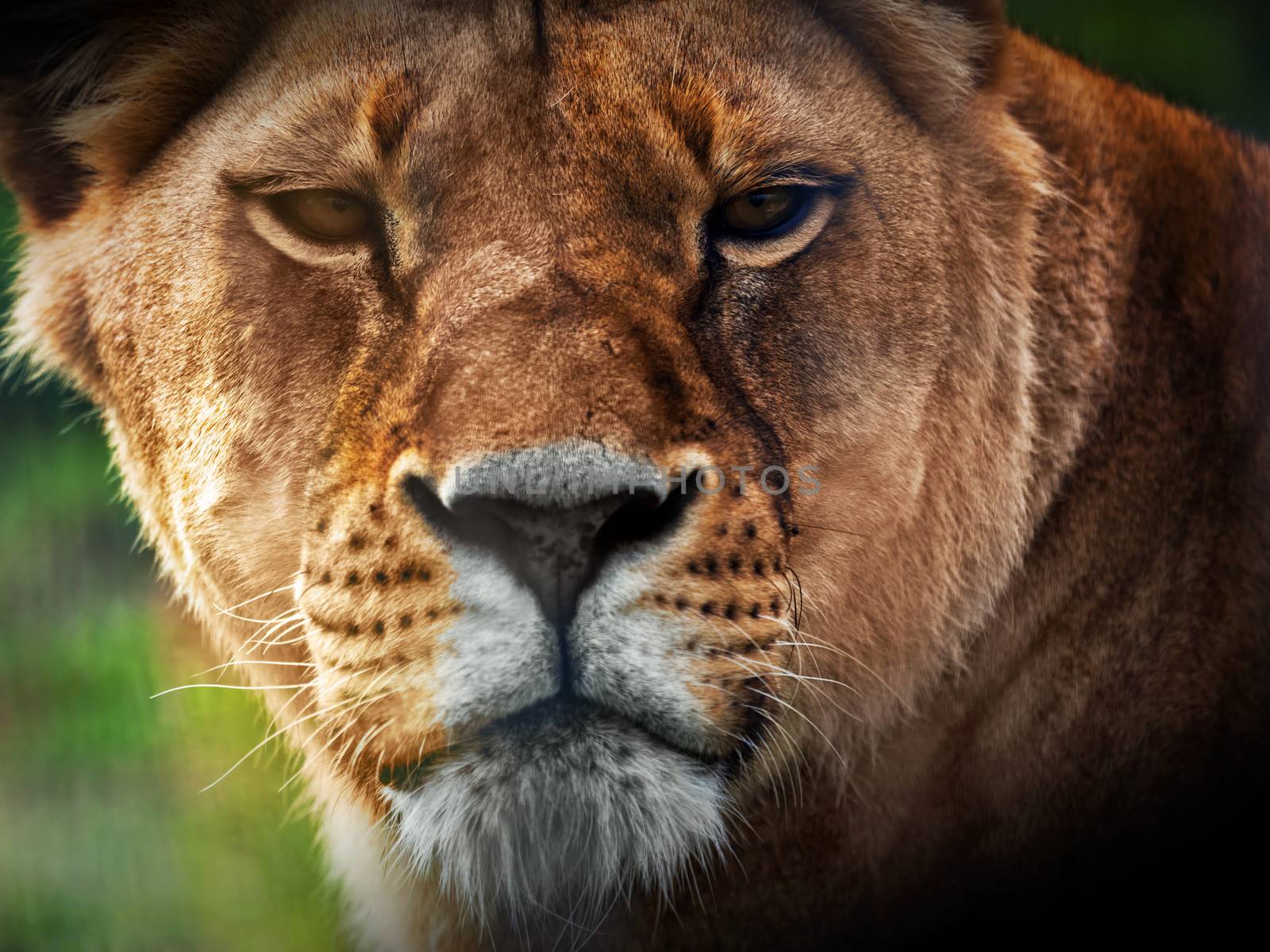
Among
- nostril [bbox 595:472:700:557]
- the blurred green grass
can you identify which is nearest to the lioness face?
nostril [bbox 595:472:700:557]

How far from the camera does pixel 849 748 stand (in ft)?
3.87

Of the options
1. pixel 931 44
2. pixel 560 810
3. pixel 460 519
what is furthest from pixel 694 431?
pixel 931 44

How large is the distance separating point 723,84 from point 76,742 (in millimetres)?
979

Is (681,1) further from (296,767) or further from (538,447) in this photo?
(296,767)

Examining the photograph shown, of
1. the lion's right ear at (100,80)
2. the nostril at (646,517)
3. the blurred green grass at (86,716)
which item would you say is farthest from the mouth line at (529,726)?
the lion's right ear at (100,80)

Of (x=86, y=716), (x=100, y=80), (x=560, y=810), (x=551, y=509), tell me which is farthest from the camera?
(x=86, y=716)

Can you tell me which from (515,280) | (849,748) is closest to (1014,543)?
(849,748)

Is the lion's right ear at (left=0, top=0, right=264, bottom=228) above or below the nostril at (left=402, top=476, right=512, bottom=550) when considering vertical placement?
above

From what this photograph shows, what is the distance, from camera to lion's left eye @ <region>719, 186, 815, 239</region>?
40.2 inches

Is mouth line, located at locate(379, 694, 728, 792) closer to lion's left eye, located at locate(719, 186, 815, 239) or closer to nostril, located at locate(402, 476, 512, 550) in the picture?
nostril, located at locate(402, 476, 512, 550)

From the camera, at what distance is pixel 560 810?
0.95 m

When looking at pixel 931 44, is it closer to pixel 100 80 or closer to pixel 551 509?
pixel 551 509

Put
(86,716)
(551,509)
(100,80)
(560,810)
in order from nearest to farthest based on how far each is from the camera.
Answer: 1. (551,509)
2. (560,810)
3. (100,80)
4. (86,716)

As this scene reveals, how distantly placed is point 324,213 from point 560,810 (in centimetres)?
58
